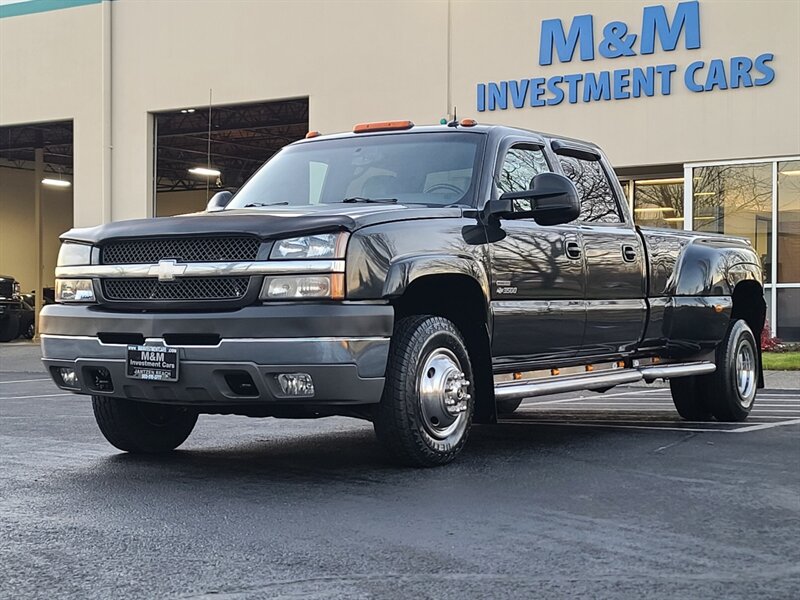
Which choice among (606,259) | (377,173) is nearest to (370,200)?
(377,173)

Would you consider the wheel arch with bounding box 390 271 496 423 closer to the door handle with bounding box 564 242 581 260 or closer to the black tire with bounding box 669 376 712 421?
the door handle with bounding box 564 242 581 260

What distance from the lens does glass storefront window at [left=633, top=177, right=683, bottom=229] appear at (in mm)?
21750

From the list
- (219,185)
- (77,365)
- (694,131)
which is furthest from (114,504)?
(219,185)

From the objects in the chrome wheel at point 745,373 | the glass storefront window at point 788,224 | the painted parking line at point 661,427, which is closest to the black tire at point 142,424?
the painted parking line at point 661,427

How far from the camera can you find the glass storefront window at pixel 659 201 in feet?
71.4

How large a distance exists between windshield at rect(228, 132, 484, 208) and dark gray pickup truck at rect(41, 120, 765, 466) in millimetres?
15

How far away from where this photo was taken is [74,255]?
6.83 m

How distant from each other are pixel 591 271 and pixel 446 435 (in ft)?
6.31

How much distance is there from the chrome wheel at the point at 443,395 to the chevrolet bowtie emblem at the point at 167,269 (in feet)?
4.54

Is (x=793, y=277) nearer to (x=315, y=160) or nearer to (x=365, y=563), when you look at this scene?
(x=315, y=160)

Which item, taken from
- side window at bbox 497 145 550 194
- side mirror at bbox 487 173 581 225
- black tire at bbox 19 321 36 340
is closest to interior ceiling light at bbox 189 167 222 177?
black tire at bbox 19 321 36 340

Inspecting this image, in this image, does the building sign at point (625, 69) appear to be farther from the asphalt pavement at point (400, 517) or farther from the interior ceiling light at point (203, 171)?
the interior ceiling light at point (203, 171)

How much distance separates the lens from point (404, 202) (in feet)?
23.5

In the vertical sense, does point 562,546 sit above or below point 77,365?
below
